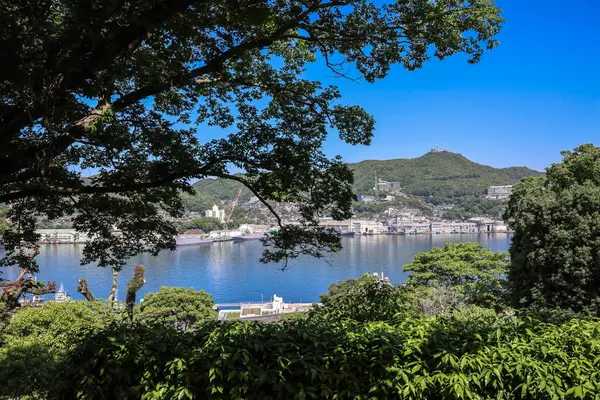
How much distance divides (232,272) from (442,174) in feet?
188

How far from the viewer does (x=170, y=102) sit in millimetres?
4008

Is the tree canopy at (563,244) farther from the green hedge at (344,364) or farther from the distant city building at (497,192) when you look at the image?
the distant city building at (497,192)

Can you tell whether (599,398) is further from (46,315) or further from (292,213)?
(46,315)

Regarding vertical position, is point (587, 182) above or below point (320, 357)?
above

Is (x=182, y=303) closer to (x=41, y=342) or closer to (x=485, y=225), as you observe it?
(x=41, y=342)

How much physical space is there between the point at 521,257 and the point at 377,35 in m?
9.14

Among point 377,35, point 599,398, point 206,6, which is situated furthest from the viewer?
point 377,35

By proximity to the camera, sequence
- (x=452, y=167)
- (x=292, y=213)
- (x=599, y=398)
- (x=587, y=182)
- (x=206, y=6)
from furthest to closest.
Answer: (x=452, y=167)
(x=587, y=182)
(x=292, y=213)
(x=206, y=6)
(x=599, y=398)

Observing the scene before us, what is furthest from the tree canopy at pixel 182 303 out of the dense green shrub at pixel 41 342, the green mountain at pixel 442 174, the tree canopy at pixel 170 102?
Answer: the green mountain at pixel 442 174

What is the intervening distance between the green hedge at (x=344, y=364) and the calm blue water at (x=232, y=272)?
89.6ft

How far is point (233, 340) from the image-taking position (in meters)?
2.14

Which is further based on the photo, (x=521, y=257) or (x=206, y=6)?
(x=521, y=257)

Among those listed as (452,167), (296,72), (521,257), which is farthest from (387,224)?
(296,72)

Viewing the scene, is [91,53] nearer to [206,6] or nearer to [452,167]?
[206,6]
